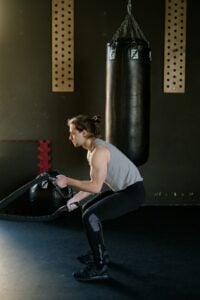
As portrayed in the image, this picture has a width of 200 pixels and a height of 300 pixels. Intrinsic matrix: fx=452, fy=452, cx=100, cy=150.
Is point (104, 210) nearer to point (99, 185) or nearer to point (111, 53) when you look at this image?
point (99, 185)

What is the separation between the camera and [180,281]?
2785 millimetres

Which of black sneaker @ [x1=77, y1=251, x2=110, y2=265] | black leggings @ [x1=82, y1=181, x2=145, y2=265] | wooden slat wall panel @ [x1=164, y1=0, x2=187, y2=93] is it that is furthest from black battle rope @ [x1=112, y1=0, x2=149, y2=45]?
black sneaker @ [x1=77, y1=251, x2=110, y2=265]

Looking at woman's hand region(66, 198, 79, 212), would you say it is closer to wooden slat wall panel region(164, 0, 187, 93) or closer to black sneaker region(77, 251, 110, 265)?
black sneaker region(77, 251, 110, 265)

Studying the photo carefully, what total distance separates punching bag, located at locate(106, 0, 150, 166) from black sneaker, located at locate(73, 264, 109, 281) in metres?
1.73

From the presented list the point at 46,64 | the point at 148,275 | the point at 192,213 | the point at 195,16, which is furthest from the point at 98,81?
the point at 148,275

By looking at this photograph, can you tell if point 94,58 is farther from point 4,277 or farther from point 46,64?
point 4,277

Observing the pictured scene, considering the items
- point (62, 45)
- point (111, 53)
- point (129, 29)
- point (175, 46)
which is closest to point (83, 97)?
point (62, 45)

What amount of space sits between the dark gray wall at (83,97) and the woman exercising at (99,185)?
7.52 ft

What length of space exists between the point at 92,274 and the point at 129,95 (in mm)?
2032

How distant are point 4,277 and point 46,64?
2.83 metres

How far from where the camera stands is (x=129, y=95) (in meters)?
4.36

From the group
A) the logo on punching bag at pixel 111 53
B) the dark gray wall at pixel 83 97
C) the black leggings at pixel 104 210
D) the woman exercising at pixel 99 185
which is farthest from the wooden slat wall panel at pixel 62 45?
the black leggings at pixel 104 210

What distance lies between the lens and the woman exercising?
2.70m

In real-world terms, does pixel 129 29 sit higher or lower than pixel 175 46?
higher
